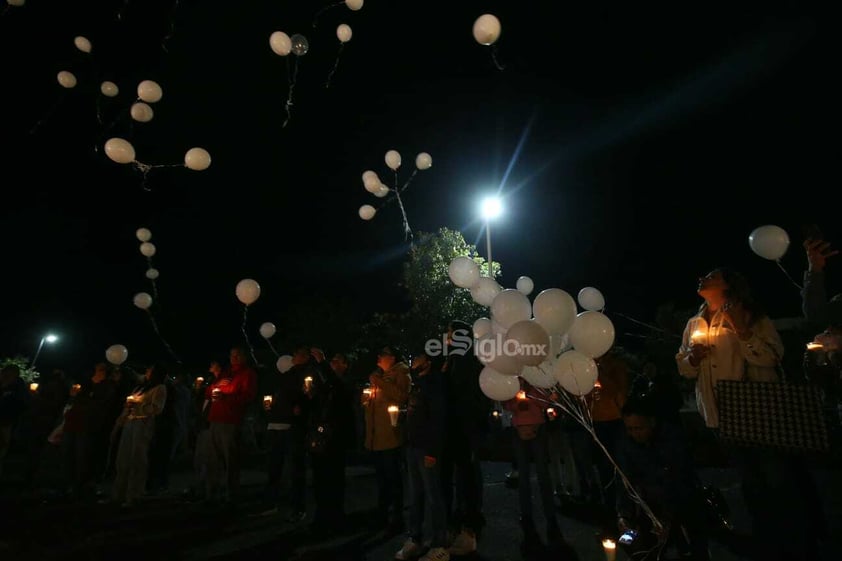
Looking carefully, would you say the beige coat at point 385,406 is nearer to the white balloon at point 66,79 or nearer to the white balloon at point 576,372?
the white balloon at point 576,372

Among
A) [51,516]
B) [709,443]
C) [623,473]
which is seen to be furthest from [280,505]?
[709,443]

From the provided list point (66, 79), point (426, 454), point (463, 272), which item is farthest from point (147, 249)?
point (426, 454)

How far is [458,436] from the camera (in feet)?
14.8

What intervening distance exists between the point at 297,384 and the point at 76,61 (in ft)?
18.9

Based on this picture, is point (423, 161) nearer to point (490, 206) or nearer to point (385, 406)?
point (490, 206)

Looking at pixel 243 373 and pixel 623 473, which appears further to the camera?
pixel 243 373

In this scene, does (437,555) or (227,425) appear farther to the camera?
(227,425)

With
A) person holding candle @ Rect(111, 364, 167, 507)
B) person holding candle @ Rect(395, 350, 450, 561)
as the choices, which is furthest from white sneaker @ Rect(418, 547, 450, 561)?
person holding candle @ Rect(111, 364, 167, 507)

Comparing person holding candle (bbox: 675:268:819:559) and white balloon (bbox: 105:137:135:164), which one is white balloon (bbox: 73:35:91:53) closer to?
white balloon (bbox: 105:137:135:164)

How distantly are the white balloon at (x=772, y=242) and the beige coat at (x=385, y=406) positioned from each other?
12.0ft

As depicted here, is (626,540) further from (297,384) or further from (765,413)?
(297,384)

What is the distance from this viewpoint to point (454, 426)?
14.7 feet

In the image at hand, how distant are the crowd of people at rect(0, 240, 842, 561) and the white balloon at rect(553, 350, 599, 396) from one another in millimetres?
477

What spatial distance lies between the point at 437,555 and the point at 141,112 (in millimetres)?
6597
